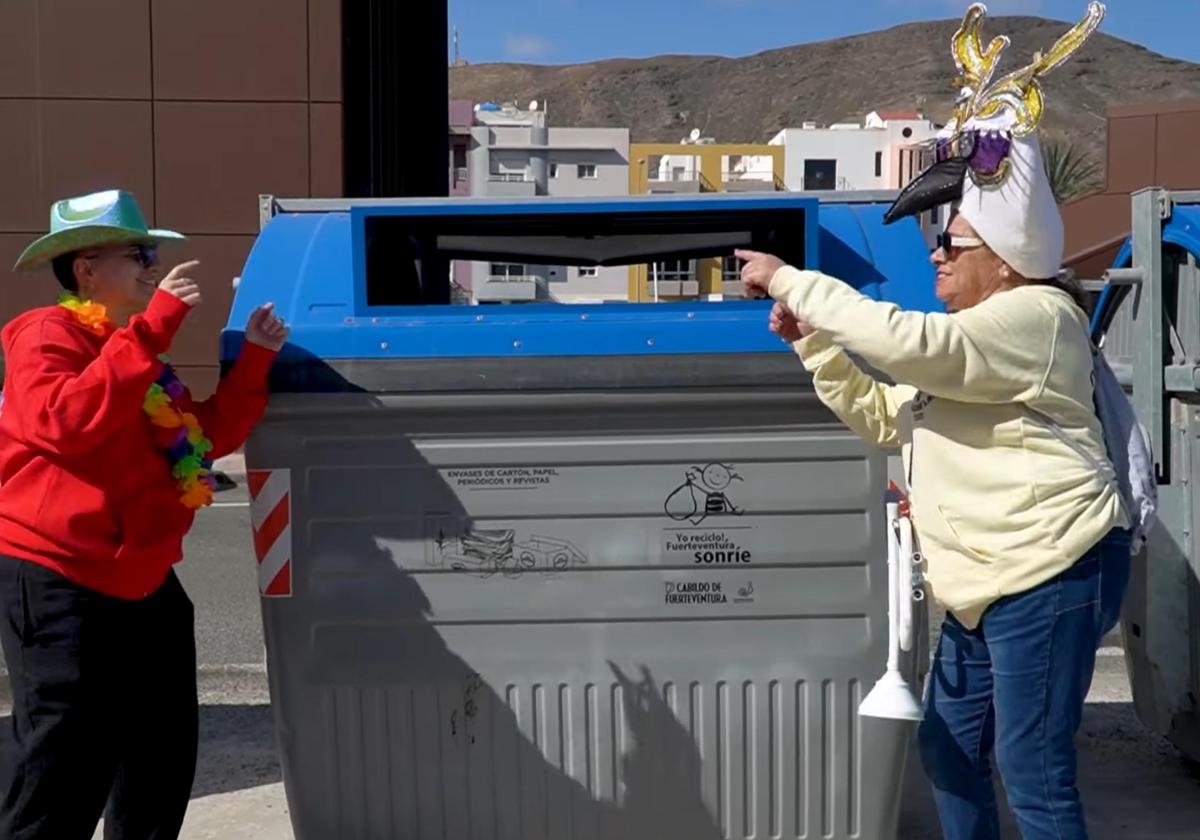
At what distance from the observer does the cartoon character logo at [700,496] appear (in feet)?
9.75

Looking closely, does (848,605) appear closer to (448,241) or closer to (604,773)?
(604,773)

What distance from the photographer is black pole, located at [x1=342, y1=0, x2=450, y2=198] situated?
12.1 m

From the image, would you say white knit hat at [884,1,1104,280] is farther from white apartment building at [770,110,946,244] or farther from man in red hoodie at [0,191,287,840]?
white apartment building at [770,110,946,244]

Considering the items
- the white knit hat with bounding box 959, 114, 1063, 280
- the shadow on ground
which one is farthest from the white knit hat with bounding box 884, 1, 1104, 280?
the shadow on ground

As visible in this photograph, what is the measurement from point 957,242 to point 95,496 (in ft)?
5.66

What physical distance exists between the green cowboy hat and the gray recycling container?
0.95ft

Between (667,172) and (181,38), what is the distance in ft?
171

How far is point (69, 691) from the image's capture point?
278 cm

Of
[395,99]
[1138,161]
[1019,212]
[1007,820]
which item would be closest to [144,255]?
[1019,212]

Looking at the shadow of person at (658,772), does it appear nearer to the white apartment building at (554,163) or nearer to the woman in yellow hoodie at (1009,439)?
the woman in yellow hoodie at (1009,439)

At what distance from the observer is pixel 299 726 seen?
3.04 m

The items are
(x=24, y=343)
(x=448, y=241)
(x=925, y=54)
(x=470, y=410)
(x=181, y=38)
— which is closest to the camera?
(x=24, y=343)

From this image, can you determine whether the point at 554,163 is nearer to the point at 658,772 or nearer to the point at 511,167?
the point at 511,167

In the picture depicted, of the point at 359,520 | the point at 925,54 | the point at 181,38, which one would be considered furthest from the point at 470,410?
the point at 925,54
